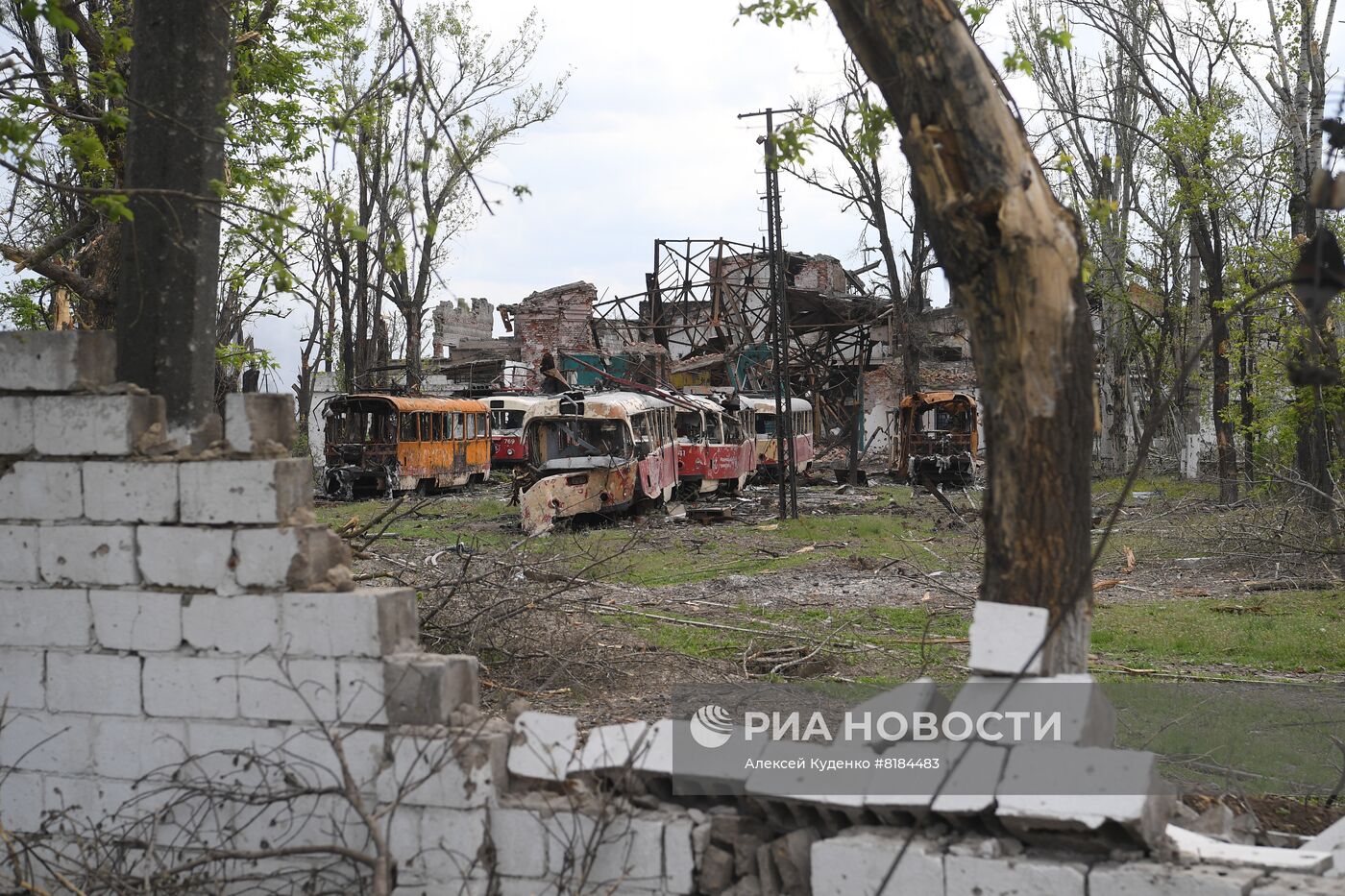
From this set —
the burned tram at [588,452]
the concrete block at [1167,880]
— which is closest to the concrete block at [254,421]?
the concrete block at [1167,880]

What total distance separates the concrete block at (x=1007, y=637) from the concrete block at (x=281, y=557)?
9.82 ft

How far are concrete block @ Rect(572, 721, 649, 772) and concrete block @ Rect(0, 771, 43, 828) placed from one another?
9.22 ft

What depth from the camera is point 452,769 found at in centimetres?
517

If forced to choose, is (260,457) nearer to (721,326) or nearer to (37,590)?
(37,590)

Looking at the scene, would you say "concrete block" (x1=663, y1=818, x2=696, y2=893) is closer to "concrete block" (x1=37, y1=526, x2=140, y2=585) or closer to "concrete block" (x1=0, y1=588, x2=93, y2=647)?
"concrete block" (x1=37, y1=526, x2=140, y2=585)

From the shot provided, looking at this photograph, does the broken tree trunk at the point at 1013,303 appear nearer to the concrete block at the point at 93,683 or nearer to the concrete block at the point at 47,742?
the concrete block at the point at 93,683

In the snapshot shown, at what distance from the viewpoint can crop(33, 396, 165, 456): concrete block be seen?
583 cm

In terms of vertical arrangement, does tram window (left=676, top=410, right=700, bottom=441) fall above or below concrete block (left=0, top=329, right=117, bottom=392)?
below

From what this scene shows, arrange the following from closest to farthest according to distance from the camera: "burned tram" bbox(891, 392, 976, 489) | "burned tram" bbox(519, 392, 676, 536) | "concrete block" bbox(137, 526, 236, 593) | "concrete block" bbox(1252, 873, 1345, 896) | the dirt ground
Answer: "concrete block" bbox(1252, 873, 1345, 896) → "concrete block" bbox(137, 526, 236, 593) → the dirt ground → "burned tram" bbox(519, 392, 676, 536) → "burned tram" bbox(891, 392, 976, 489)

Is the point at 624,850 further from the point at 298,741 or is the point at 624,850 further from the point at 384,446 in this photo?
the point at 384,446

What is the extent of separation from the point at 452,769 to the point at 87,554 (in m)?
2.21

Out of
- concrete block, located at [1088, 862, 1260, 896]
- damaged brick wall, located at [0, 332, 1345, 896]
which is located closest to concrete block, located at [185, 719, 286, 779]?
damaged brick wall, located at [0, 332, 1345, 896]

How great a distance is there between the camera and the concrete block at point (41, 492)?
5884mm

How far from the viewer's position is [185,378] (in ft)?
22.2
